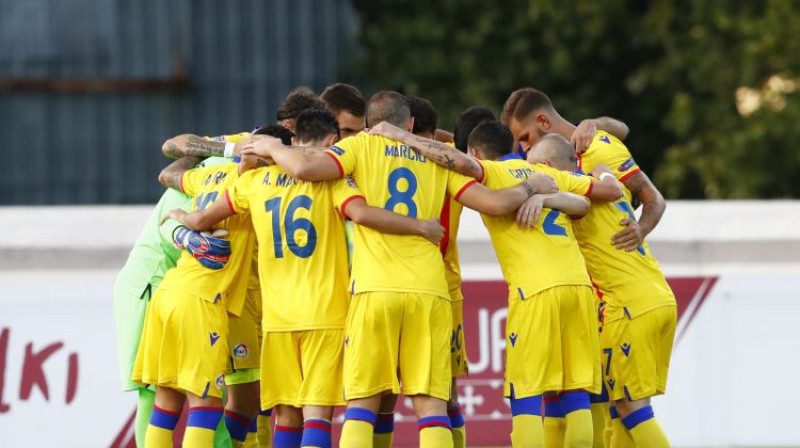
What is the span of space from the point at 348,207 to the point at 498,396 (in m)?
3.78

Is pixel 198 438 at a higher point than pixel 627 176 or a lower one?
lower

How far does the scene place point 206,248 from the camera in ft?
25.6

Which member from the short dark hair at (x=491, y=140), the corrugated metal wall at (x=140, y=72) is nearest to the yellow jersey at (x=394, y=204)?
the short dark hair at (x=491, y=140)

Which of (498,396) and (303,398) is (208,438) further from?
(498,396)

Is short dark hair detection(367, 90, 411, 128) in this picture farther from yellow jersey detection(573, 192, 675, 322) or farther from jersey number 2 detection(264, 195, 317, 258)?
yellow jersey detection(573, 192, 675, 322)

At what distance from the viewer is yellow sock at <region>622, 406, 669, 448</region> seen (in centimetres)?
809

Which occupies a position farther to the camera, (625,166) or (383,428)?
(625,166)

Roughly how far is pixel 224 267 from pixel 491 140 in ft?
5.60

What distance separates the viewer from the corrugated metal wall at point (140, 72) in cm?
2119

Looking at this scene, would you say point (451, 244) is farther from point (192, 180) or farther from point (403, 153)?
point (192, 180)

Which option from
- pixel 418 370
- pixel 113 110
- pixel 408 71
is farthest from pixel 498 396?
pixel 113 110

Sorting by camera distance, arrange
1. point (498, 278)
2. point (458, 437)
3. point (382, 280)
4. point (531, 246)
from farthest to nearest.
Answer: point (498, 278) < point (458, 437) < point (531, 246) < point (382, 280)

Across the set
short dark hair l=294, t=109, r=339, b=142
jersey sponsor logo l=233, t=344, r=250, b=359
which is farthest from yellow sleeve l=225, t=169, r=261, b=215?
jersey sponsor logo l=233, t=344, r=250, b=359

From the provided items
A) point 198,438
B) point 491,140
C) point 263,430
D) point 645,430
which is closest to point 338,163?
point 491,140
